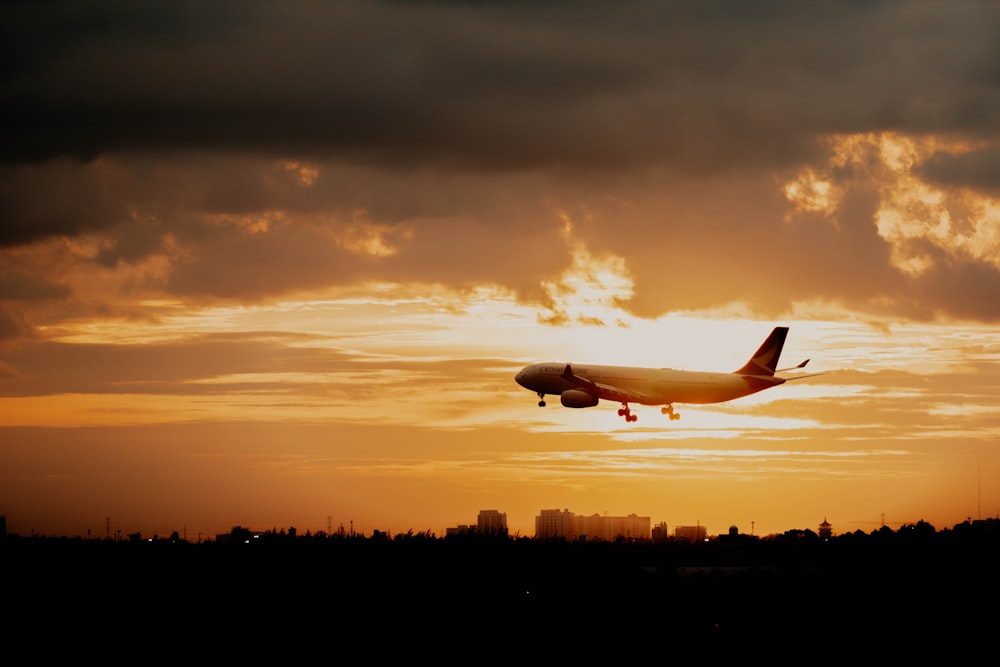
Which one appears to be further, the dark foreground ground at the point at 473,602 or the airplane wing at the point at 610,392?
the airplane wing at the point at 610,392

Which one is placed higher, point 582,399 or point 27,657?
point 582,399

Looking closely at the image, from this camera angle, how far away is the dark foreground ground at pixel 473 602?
8700 centimetres

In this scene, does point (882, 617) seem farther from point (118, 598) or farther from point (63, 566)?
point (63, 566)

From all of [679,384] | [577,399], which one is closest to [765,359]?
[679,384]

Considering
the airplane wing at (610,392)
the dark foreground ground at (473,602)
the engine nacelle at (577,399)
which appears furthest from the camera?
the airplane wing at (610,392)

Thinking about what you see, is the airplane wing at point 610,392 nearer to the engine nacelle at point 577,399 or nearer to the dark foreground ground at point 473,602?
the engine nacelle at point 577,399

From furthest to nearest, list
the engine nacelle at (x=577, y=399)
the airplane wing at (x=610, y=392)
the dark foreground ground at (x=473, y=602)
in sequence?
1. the airplane wing at (x=610, y=392)
2. the engine nacelle at (x=577, y=399)
3. the dark foreground ground at (x=473, y=602)

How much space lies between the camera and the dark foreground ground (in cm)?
8700

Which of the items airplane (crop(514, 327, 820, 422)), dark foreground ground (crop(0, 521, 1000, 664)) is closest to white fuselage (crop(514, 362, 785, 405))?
airplane (crop(514, 327, 820, 422))

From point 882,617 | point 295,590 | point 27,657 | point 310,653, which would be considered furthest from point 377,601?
point 882,617

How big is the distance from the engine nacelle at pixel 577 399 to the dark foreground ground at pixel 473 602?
42.9m

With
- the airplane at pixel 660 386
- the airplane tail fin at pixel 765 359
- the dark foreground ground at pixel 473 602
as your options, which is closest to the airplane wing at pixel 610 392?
the airplane at pixel 660 386

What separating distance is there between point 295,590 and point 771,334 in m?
106

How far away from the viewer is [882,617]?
324 feet
